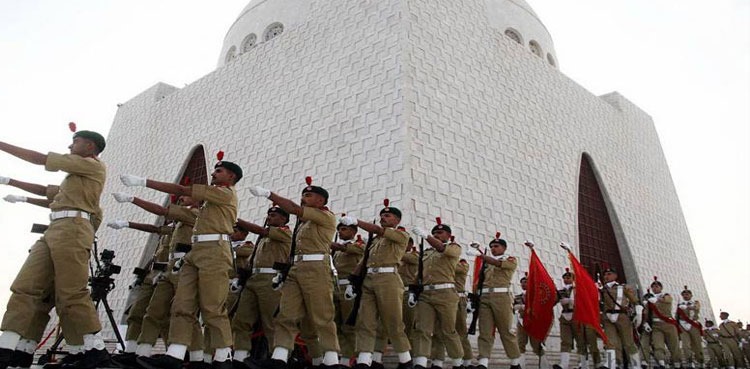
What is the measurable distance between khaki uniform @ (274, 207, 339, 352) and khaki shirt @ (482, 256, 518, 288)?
2334 millimetres

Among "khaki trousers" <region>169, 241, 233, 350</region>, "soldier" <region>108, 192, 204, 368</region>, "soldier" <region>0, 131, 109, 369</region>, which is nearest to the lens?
"soldier" <region>0, 131, 109, 369</region>

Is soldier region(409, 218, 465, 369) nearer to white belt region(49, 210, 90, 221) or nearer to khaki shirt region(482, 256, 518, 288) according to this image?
khaki shirt region(482, 256, 518, 288)

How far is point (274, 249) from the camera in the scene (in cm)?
492

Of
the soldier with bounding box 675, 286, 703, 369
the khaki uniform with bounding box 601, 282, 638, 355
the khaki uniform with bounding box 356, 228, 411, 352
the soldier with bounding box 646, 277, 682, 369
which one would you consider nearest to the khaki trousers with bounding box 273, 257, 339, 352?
the khaki uniform with bounding box 356, 228, 411, 352

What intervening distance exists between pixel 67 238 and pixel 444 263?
333 centimetres

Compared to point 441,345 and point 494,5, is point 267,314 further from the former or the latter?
point 494,5

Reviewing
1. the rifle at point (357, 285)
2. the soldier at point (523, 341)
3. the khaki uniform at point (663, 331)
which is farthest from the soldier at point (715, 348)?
the rifle at point (357, 285)

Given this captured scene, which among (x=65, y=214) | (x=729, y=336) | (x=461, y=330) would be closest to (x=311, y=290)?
(x=65, y=214)

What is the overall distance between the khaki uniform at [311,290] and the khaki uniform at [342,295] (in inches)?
39.4

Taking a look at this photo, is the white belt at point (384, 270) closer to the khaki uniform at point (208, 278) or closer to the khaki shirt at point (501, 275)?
the khaki uniform at point (208, 278)

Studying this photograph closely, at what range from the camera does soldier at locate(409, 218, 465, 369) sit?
5199 mm

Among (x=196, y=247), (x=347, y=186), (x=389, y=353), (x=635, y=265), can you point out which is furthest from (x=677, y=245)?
(x=196, y=247)

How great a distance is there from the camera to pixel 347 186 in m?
9.34

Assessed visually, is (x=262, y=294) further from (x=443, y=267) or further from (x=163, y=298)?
(x=443, y=267)
